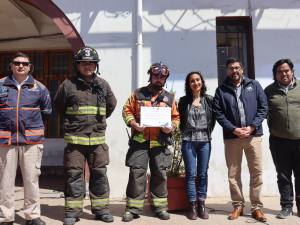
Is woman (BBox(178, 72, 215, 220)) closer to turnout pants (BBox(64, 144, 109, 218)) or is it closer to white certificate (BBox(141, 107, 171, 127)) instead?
white certificate (BBox(141, 107, 171, 127))

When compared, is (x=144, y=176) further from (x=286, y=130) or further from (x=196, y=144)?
(x=286, y=130)

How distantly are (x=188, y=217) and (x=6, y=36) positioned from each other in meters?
7.05

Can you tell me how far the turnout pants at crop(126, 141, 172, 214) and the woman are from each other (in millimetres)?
334

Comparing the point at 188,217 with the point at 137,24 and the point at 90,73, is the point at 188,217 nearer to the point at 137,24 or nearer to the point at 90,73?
the point at 90,73

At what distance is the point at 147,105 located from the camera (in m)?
3.97

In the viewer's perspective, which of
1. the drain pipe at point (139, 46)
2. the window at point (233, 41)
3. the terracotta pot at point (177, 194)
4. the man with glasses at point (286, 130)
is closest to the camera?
the man with glasses at point (286, 130)

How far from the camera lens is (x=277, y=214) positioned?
4027mm

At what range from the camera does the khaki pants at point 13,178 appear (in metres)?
3.49

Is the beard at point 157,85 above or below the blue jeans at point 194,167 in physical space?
above

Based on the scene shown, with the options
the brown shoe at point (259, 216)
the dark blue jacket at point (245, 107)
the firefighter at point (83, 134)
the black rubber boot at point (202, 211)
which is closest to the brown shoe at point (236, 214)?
the brown shoe at point (259, 216)

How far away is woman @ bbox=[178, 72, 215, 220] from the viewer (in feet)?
12.8

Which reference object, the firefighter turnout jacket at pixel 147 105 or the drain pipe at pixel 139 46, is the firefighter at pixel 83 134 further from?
the drain pipe at pixel 139 46

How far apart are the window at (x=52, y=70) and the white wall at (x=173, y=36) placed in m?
2.65

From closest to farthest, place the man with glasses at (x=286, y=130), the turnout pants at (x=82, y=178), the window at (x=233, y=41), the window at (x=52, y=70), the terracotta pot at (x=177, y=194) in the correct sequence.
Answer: the turnout pants at (x=82, y=178), the man with glasses at (x=286, y=130), the terracotta pot at (x=177, y=194), the window at (x=233, y=41), the window at (x=52, y=70)
